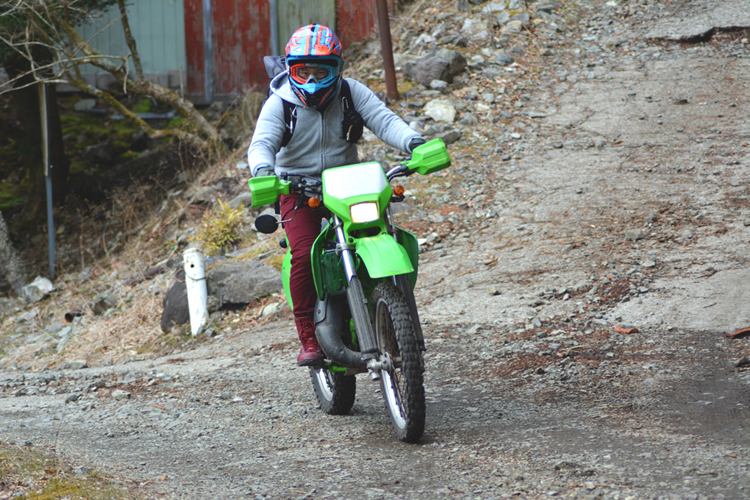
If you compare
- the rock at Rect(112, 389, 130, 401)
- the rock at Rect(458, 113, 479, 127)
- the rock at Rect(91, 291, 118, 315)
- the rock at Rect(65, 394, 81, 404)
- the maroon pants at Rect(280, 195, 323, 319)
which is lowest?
the rock at Rect(91, 291, 118, 315)

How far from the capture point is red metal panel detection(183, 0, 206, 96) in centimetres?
1440

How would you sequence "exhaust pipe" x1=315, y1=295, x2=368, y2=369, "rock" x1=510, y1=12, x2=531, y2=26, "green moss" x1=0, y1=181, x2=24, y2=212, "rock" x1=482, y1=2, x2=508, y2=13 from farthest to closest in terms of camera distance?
"green moss" x1=0, y1=181, x2=24, y2=212 < "rock" x1=482, y1=2, x2=508, y2=13 < "rock" x1=510, y1=12, x2=531, y2=26 < "exhaust pipe" x1=315, y1=295, x2=368, y2=369

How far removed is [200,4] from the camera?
14398 mm

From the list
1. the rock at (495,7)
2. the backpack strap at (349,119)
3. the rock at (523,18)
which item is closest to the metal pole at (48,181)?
the rock at (495,7)

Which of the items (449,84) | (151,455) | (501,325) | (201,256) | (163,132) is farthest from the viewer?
(163,132)

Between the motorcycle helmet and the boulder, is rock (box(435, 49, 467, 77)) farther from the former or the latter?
the motorcycle helmet

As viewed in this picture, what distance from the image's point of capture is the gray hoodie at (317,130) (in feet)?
12.7

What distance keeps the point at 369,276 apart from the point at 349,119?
3.45 feet

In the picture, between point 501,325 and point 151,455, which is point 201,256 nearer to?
point 501,325

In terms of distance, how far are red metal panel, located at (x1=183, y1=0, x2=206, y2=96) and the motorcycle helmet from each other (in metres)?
11.5

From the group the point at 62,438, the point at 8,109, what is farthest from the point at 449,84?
the point at 8,109

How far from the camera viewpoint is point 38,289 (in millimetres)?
11125

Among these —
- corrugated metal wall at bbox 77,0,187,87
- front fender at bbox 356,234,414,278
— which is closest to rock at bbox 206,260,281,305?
front fender at bbox 356,234,414,278

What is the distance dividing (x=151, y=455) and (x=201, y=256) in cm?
430
